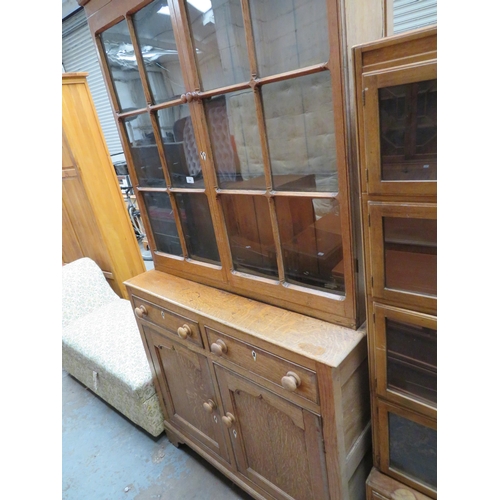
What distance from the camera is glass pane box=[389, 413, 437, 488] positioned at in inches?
32.9

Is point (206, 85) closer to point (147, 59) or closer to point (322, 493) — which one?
point (147, 59)

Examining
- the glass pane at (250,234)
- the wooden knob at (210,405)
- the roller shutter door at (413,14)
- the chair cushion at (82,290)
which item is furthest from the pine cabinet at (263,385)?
the roller shutter door at (413,14)

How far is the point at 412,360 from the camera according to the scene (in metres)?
0.79

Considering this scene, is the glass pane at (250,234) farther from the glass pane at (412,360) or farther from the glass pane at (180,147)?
the glass pane at (412,360)

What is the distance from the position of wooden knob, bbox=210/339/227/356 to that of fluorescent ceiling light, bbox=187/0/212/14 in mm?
918

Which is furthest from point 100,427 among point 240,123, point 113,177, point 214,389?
point 240,123

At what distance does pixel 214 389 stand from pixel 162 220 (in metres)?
0.65

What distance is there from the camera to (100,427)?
1.78m

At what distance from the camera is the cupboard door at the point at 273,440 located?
2.99 feet

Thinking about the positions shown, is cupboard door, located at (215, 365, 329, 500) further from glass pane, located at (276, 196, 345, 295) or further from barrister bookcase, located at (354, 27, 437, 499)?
glass pane, located at (276, 196, 345, 295)

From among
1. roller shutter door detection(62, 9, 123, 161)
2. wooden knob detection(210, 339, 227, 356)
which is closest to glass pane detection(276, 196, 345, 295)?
wooden knob detection(210, 339, 227, 356)

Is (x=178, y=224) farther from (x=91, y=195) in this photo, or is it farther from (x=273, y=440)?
(x=91, y=195)
